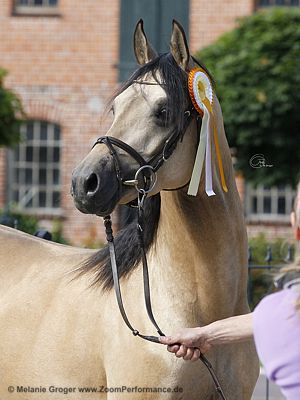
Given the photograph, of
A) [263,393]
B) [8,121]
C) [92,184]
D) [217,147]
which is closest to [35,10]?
[8,121]

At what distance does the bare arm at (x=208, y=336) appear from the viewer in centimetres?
331

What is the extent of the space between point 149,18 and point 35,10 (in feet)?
7.33

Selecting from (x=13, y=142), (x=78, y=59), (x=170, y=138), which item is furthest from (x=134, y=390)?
(x=78, y=59)

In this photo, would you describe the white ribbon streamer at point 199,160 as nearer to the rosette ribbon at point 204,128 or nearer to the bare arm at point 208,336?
the rosette ribbon at point 204,128

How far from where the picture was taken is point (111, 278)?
14.1 feet

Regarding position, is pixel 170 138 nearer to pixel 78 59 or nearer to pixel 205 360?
pixel 205 360

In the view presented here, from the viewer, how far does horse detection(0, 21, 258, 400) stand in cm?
393

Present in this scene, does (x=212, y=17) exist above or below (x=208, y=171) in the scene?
above

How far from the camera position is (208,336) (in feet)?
11.5

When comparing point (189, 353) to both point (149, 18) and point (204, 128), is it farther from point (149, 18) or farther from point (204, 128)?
point (149, 18)

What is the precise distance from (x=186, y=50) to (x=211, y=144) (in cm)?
39

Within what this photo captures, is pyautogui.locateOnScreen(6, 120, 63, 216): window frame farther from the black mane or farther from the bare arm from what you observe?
the bare arm

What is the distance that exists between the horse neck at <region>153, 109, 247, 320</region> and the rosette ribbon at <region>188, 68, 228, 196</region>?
70 mm

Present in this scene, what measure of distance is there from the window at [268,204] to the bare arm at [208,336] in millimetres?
13293
